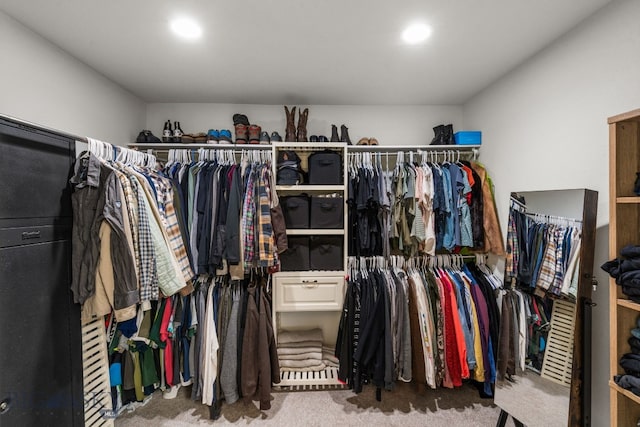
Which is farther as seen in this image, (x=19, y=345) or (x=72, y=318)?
(x=72, y=318)

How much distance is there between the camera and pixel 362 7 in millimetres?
1251

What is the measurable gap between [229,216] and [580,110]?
2285 millimetres

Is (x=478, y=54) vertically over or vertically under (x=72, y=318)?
over

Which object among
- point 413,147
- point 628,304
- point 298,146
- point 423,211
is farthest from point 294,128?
point 628,304

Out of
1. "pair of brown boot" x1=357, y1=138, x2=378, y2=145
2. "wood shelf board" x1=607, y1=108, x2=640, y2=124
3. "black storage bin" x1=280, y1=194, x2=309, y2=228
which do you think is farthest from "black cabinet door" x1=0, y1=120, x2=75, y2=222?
"wood shelf board" x1=607, y1=108, x2=640, y2=124

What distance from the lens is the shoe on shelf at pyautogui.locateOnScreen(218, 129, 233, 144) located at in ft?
7.31

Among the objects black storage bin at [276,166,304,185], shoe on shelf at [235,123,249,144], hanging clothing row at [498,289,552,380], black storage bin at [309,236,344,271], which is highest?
shoe on shelf at [235,123,249,144]

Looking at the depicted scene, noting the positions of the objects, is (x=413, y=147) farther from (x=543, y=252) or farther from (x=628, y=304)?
(x=628, y=304)

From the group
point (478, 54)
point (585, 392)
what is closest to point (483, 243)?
point (585, 392)

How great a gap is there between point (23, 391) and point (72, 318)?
1.06 feet

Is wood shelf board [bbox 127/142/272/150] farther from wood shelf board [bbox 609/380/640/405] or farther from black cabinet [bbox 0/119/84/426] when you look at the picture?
wood shelf board [bbox 609/380/640/405]

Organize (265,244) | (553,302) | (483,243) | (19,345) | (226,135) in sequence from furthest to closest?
1. (226,135)
2. (483,243)
3. (265,244)
4. (553,302)
5. (19,345)

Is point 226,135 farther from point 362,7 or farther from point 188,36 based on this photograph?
point 362,7

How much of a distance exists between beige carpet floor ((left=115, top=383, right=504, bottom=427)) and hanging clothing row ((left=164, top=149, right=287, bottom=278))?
42.0 inches
